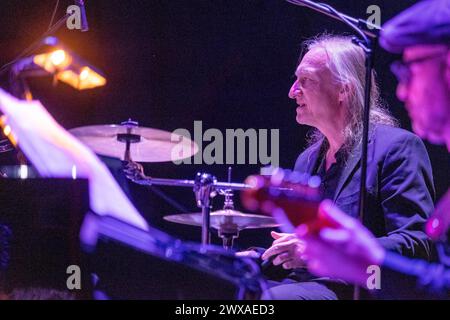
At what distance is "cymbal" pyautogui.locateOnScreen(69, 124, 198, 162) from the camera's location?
208cm

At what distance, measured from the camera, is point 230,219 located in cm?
216

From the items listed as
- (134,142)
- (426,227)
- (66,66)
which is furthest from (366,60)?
(66,66)

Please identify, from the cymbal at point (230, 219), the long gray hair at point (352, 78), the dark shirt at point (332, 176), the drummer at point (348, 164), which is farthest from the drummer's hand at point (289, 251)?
the long gray hair at point (352, 78)

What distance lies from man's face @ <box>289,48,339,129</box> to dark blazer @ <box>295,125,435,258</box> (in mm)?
239

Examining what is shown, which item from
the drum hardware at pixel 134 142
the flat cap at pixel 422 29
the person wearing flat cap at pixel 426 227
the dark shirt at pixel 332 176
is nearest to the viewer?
the person wearing flat cap at pixel 426 227

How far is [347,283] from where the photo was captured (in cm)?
173

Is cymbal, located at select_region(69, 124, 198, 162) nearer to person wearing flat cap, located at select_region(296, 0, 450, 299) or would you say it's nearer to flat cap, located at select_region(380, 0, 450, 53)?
person wearing flat cap, located at select_region(296, 0, 450, 299)

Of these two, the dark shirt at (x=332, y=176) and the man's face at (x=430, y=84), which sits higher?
the man's face at (x=430, y=84)

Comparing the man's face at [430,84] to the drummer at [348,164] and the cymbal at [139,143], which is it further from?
the cymbal at [139,143]

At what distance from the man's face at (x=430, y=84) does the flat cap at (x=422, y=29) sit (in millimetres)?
23

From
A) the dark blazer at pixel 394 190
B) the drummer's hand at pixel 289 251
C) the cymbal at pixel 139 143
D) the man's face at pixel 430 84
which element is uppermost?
the man's face at pixel 430 84

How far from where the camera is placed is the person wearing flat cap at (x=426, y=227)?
4.30 ft

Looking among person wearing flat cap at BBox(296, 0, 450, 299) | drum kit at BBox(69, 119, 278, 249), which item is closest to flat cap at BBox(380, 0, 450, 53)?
person wearing flat cap at BBox(296, 0, 450, 299)

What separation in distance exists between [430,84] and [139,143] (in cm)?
114
